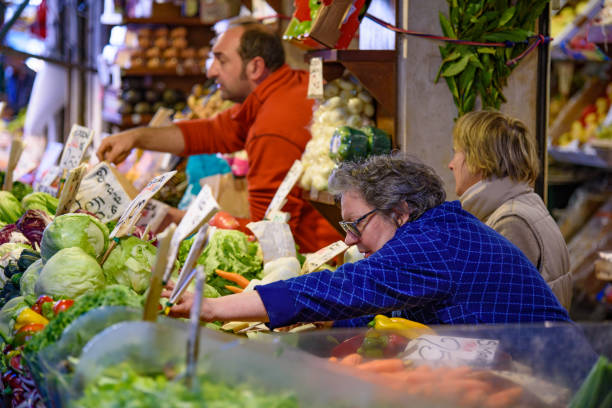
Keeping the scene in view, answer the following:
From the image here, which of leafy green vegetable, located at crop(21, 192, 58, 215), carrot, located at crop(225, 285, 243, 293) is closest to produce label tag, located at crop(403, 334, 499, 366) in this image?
carrot, located at crop(225, 285, 243, 293)

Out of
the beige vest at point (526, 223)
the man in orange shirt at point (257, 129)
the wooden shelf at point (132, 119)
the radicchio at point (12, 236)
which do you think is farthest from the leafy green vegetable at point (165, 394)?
the wooden shelf at point (132, 119)

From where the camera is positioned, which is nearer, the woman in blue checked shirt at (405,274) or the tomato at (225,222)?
the woman in blue checked shirt at (405,274)

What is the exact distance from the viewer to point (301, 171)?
3174 mm

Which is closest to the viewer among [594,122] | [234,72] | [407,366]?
[407,366]

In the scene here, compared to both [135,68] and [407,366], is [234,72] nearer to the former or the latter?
[407,366]

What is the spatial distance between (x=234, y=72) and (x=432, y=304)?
99.4 inches

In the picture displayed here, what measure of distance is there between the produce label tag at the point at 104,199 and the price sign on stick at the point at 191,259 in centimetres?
103

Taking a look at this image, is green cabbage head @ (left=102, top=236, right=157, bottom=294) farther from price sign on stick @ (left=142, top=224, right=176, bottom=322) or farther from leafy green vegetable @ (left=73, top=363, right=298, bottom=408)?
leafy green vegetable @ (left=73, top=363, right=298, bottom=408)

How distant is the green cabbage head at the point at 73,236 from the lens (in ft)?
7.06

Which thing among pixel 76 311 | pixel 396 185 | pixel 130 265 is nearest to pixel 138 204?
pixel 130 265

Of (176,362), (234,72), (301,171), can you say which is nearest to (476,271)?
(176,362)

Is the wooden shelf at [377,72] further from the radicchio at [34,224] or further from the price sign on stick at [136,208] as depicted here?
the radicchio at [34,224]

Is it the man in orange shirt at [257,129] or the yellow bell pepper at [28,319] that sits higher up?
the man in orange shirt at [257,129]

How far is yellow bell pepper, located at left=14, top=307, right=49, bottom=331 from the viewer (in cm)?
178
